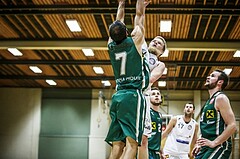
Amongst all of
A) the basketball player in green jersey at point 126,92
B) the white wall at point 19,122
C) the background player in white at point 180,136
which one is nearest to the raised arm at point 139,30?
the basketball player in green jersey at point 126,92

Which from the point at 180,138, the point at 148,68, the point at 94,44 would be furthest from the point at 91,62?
the point at 148,68

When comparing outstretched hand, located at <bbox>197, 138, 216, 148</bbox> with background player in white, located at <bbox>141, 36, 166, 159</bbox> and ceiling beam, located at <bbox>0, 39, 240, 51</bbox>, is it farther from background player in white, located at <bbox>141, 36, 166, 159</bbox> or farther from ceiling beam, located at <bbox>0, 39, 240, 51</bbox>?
ceiling beam, located at <bbox>0, 39, 240, 51</bbox>

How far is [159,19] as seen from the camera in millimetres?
13344

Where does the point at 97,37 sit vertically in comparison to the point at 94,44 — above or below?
above

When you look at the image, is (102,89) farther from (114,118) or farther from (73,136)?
(114,118)

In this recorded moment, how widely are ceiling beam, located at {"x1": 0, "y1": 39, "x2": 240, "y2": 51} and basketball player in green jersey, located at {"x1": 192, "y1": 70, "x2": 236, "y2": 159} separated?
10738 millimetres

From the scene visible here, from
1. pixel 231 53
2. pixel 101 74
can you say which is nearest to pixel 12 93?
pixel 101 74

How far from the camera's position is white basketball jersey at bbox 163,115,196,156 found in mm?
8930

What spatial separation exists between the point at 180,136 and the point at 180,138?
51 mm

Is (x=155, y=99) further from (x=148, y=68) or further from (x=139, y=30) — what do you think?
(x=139, y=30)

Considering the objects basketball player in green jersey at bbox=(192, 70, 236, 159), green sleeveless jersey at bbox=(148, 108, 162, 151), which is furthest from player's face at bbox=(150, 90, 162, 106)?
basketball player in green jersey at bbox=(192, 70, 236, 159)

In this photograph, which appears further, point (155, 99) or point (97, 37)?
point (97, 37)

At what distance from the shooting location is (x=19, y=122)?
23.2 metres

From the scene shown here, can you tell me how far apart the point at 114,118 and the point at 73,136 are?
687 inches
